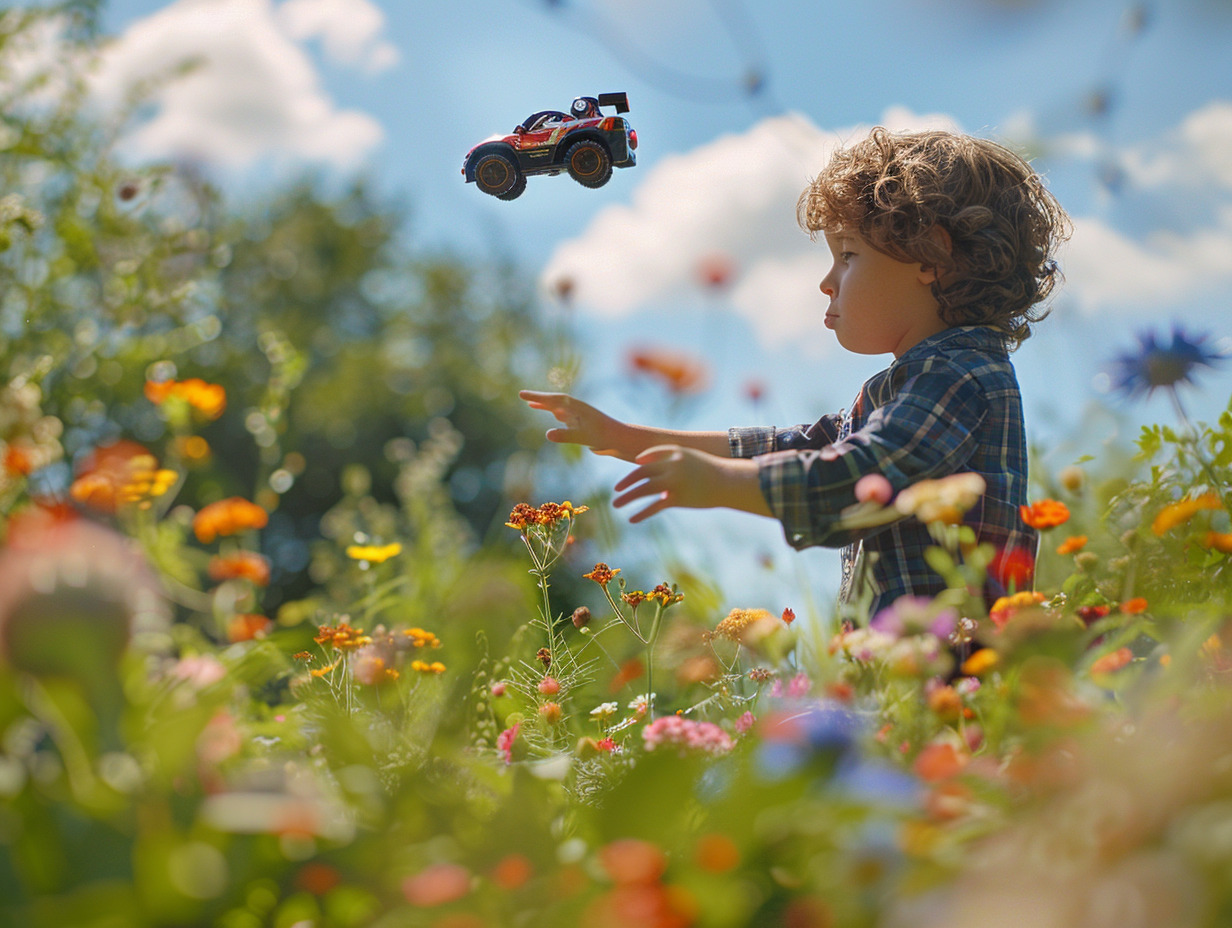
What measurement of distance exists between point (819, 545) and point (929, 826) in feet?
2.04

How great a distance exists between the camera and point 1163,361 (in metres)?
1.58

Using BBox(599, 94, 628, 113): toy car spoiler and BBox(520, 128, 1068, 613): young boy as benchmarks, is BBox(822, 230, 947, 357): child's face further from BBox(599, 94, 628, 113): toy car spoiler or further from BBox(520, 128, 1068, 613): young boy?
BBox(599, 94, 628, 113): toy car spoiler

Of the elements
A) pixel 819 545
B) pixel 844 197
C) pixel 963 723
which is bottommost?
pixel 963 723

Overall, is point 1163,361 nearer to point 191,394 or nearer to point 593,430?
point 593,430

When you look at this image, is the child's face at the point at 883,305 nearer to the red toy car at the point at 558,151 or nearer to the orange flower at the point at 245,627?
the red toy car at the point at 558,151

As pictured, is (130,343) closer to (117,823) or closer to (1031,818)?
(117,823)

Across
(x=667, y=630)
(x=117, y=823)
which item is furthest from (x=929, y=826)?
(x=667, y=630)

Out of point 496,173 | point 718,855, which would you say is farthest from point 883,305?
point 718,855

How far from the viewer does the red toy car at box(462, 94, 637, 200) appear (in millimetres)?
1373

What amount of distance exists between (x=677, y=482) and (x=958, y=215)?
1.04 meters

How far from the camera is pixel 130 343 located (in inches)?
116

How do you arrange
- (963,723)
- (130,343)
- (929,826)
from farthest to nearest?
(130,343), (963,723), (929,826)

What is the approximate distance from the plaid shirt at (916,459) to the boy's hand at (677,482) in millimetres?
69

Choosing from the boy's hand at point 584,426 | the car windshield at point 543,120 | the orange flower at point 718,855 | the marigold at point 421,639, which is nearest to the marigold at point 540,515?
the boy's hand at point 584,426
